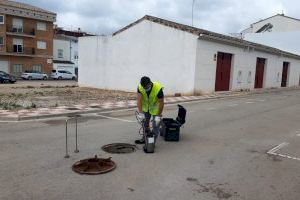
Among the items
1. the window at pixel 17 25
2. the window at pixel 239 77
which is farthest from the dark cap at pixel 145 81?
the window at pixel 17 25

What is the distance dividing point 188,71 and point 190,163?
48.5 feet

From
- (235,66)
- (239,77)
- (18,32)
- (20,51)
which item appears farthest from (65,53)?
(235,66)

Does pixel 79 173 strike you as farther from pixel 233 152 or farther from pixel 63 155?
pixel 233 152

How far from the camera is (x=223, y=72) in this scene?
23516mm

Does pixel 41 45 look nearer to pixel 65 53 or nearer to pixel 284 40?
pixel 65 53

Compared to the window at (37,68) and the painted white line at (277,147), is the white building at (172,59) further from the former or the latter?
the window at (37,68)

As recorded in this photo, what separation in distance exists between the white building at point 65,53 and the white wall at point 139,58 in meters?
28.9

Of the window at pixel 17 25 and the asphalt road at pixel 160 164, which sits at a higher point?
the window at pixel 17 25

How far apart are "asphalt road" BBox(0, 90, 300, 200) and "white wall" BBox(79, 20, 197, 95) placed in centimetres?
1109

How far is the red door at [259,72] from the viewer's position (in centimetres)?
2839

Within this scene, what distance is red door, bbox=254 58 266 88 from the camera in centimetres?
2839

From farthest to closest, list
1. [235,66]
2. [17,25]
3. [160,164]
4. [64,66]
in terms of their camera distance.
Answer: [64,66] → [17,25] → [235,66] → [160,164]

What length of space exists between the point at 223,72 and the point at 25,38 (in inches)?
1366

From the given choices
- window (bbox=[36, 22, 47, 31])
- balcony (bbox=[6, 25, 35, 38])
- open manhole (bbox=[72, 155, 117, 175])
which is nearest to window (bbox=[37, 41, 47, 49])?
balcony (bbox=[6, 25, 35, 38])
